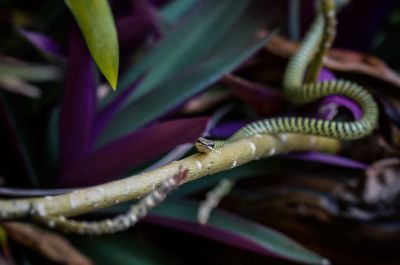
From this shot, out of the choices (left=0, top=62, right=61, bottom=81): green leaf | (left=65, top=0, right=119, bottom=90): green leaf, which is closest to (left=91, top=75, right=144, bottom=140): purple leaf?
(left=0, top=62, right=61, bottom=81): green leaf

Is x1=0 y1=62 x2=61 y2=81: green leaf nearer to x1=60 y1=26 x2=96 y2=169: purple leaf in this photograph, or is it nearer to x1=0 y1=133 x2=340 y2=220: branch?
x1=60 y1=26 x2=96 y2=169: purple leaf

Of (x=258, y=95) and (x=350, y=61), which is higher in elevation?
(x=350, y=61)

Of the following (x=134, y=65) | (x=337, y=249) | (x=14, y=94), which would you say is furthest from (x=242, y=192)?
(x=14, y=94)

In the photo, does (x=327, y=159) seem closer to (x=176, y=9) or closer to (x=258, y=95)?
(x=258, y=95)

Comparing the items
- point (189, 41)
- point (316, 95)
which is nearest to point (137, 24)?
point (189, 41)

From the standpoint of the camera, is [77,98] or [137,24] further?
[137,24]

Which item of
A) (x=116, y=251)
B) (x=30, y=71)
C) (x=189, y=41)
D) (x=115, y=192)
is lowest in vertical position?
(x=116, y=251)

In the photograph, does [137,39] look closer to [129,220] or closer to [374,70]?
[374,70]
